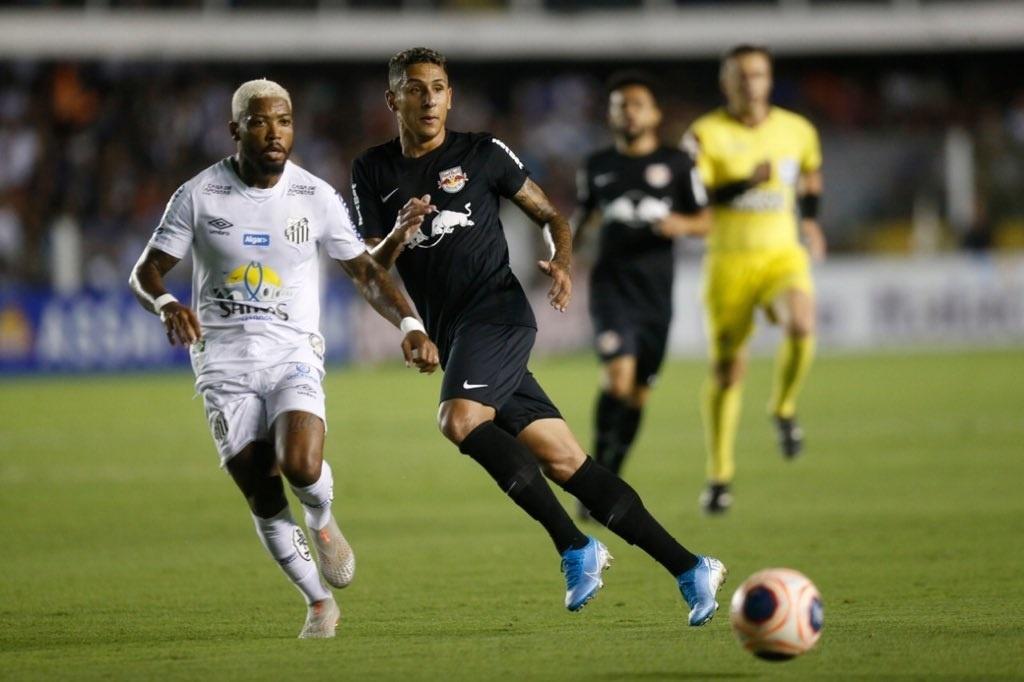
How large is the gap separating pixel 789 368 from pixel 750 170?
1.39 metres

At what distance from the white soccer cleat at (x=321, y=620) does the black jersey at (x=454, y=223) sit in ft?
3.93

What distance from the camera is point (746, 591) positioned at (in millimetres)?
6152

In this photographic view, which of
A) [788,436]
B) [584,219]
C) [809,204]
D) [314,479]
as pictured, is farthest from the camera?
[809,204]

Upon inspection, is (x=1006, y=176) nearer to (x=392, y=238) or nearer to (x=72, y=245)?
(x=72, y=245)

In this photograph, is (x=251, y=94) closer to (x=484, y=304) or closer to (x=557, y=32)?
(x=484, y=304)

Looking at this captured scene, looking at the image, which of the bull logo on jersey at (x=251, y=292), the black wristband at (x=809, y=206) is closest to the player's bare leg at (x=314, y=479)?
the bull logo on jersey at (x=251, y=292)

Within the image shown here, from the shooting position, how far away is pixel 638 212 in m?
11.7

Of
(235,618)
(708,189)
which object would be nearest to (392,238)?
(235,618)

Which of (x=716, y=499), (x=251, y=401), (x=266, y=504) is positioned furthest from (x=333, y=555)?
(x=716, y=499)

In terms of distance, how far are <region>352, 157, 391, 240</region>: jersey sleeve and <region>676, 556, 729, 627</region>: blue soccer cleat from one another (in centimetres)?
200

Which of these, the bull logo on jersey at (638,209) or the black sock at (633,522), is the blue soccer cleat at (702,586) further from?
the bull logo on jersey at (638,209)

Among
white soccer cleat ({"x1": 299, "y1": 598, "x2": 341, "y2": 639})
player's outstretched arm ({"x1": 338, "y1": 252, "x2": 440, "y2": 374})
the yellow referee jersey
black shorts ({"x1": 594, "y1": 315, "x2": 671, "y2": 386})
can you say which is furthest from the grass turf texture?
the yellow referee jersey

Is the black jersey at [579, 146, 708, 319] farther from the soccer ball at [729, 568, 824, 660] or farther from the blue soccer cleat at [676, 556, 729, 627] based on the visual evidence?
the soccer ball at [729, 568, 824, 660]

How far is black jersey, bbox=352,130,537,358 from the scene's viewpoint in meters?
7.44
